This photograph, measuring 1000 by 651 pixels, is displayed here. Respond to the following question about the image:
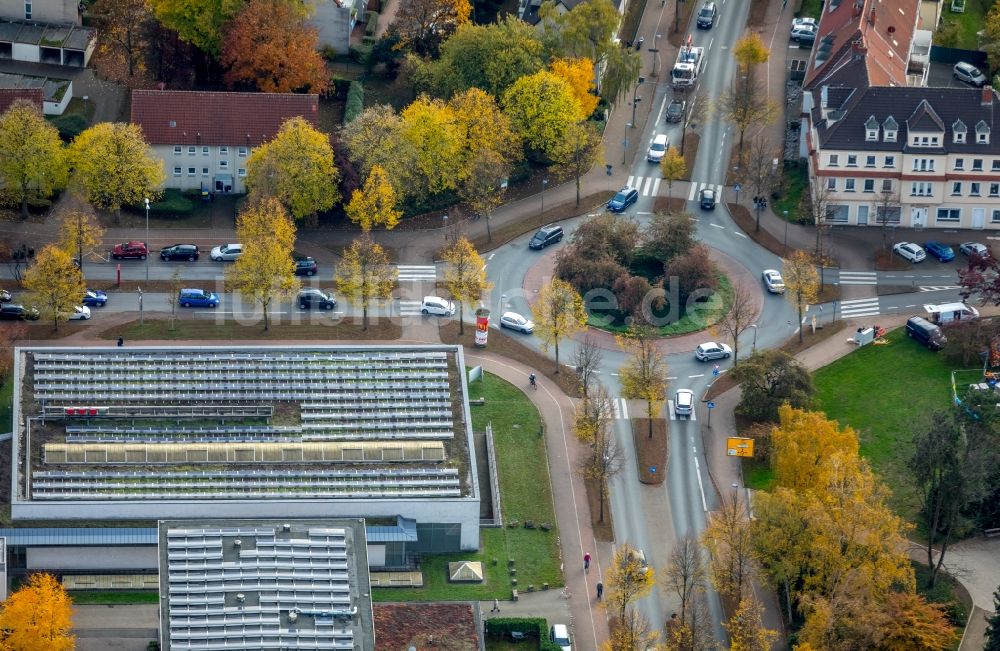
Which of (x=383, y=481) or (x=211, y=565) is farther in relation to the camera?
(x=383, y=481)

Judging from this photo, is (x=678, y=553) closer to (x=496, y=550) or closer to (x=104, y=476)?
(x=496, y=550)

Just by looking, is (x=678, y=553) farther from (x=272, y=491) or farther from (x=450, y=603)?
(x=272, y=491)

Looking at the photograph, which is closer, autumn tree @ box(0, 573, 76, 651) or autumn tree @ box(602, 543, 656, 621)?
autumn tree @ box(0, 573, 76, 651)

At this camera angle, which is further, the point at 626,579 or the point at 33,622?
the point at 626,579

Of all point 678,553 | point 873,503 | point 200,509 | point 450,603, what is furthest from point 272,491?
point 873,503

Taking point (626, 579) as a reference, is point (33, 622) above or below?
below
